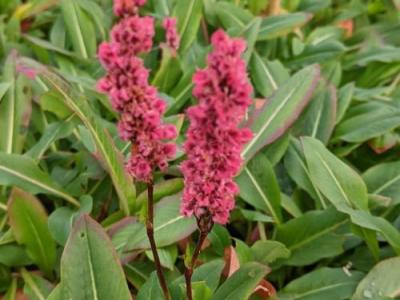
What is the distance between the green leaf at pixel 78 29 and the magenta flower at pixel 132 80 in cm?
171

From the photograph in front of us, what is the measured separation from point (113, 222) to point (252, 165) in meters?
0.53

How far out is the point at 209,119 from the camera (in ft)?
3.63

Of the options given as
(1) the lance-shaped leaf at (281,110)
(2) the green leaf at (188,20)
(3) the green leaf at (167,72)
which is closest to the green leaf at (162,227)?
(1) the lance-shaped leaf at (281,110)

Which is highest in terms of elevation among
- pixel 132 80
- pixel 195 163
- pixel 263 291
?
pixel 132 80

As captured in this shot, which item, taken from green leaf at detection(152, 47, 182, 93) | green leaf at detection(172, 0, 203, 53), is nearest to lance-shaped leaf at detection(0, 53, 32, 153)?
green leaf at detection(152, 47, 182, 93)

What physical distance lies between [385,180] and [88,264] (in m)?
1.14

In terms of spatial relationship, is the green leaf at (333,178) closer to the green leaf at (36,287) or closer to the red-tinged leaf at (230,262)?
the red-tinged leaf at (230,262)

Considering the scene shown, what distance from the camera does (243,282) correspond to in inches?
66.4

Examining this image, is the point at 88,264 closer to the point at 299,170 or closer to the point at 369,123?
the point at 299,170

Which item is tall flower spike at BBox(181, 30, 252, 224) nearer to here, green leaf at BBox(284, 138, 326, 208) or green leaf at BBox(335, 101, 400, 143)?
green leaf at BBox(284, 138, 326, 208)

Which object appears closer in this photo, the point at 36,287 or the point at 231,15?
the point at 36,287

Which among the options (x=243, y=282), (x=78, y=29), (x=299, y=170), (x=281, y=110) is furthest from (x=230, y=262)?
(x=78, y=29)

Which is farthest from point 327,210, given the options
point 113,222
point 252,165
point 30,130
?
point 30,130

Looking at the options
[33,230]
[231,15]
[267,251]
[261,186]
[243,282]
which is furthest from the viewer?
[231,15]
